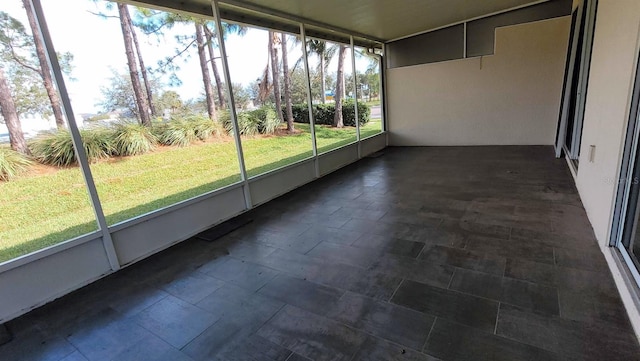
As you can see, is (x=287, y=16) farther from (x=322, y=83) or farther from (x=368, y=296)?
(x=322, y=83)

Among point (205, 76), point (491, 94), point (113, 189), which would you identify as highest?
point (205, 76)

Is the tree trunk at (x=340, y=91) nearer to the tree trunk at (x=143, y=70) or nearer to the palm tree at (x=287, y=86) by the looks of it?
the palm tree at (x=287, y=86)

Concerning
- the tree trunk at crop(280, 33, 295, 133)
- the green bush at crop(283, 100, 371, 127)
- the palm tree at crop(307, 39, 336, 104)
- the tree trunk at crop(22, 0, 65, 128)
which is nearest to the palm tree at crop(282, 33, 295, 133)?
the tree trunk at crop(280, 33, 295, 133)

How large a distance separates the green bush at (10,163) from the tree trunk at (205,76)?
364 cm

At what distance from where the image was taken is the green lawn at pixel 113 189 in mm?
3613

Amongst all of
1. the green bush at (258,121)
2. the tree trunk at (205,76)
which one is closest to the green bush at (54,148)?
the tree trunk at (205,76)

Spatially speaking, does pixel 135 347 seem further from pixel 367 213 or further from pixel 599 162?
pixel 599 162

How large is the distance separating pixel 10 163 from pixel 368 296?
16.3 ft

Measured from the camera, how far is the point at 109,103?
572cm

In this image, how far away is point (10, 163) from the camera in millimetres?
4059

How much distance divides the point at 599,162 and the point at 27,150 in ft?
21.8

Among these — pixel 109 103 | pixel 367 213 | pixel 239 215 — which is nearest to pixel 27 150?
pixel 109 103

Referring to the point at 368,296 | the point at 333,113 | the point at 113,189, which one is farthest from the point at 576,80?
the point at 113,189

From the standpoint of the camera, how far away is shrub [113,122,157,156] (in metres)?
5.92
